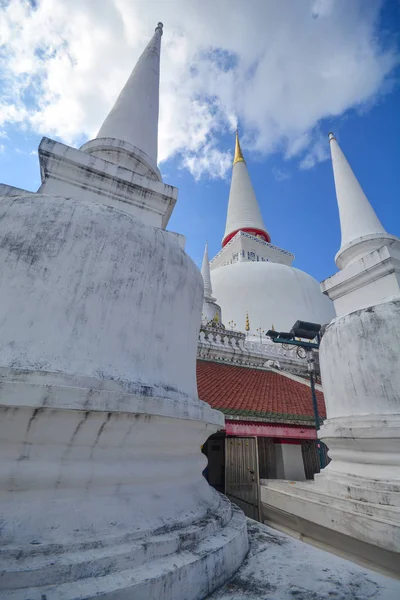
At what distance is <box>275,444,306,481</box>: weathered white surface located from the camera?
5984 mm

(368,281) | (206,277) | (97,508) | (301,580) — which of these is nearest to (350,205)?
(368,281)

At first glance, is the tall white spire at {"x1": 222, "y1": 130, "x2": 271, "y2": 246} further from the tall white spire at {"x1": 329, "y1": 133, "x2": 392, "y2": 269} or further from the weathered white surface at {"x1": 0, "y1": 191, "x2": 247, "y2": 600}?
the weathered white surface at {"x1": 0, "y1": 191, "x2": 247, "y2": 600}

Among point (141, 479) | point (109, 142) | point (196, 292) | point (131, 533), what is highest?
point (109, 142)

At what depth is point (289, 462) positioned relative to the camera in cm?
607

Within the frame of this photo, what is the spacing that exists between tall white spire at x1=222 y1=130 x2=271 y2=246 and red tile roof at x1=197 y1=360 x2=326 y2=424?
1881 centimetres

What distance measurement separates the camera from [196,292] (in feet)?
7.16

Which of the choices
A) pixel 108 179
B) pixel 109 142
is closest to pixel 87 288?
pixel 108 179

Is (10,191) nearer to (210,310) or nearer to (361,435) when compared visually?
(361,435)

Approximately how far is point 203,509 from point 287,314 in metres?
18.0

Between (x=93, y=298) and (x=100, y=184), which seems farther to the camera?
(x=100, y=184)

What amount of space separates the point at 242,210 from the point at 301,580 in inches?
1108

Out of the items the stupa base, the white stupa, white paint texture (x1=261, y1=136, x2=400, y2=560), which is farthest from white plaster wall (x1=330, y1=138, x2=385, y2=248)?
Answer: the stupa base

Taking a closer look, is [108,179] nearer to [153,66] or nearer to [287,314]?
[153,66]

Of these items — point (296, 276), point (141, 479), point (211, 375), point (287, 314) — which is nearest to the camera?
point (141, 479)
